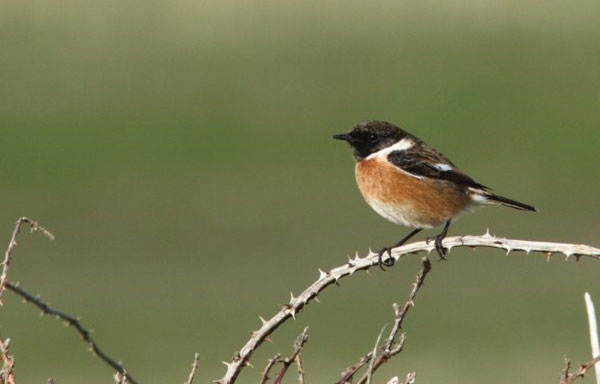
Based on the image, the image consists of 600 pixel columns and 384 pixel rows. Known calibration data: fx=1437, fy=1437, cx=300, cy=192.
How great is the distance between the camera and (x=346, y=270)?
461 cm

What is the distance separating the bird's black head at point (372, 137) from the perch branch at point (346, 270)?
3284 mm

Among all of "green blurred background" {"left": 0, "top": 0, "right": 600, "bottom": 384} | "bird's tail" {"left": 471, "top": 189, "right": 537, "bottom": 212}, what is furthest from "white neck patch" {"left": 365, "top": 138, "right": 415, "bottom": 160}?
"green blurred background" {"left": 0, "top": 0, "right": 600, "bottom": 384}

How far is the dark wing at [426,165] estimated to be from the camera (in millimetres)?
7785

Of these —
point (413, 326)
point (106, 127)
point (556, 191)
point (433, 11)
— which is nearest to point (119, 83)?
point (106, 127)

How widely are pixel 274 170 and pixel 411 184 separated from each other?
54.8ft

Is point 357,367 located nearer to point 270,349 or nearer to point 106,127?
point 270,349

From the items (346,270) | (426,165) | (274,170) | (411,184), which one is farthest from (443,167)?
(274,170)

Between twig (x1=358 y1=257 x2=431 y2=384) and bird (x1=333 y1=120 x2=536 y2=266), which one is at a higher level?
bird (x1=333 y1=120 x2=536 y2=266)

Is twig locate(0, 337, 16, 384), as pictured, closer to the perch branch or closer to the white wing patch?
the perch branch

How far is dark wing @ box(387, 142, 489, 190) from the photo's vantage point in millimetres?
7785

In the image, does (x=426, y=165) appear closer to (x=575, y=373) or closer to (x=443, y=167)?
(x=443, y=167)

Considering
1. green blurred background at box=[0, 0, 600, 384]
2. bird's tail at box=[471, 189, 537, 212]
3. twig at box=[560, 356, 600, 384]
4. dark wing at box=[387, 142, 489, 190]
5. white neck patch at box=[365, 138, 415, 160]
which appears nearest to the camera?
twig at box=[560, 356, 600, 384]

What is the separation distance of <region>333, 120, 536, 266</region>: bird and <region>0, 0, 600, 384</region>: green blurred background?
18.8 ft

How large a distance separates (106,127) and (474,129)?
22.6 feet
